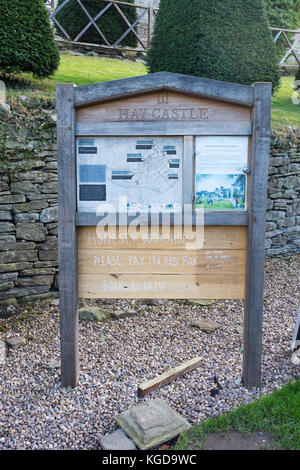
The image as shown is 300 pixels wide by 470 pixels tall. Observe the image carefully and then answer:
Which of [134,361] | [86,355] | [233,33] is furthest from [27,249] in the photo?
[233,33]

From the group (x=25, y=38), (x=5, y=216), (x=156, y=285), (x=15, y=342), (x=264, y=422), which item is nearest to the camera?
(x=264, y=422)

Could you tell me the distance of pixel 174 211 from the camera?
112 inches

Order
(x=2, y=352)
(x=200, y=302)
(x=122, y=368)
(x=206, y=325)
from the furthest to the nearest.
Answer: (x=200, y=302)
(x=206, y=325)
(x=2, y=352)
(x=122, y=368)

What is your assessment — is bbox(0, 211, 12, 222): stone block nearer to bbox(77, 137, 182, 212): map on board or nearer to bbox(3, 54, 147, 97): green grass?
bbox(77, 137, 182, 212): map on board

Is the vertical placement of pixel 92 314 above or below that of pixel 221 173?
below

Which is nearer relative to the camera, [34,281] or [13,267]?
[13,267]

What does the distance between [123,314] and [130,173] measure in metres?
2.02

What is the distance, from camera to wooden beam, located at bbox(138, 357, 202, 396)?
2969 millimetres

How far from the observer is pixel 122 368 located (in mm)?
3332

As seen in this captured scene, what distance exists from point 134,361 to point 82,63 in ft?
28.1

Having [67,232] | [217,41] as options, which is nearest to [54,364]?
[67,232]

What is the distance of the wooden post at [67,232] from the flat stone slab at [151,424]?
0.58 m

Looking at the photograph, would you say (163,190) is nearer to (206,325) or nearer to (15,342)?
(206,325)

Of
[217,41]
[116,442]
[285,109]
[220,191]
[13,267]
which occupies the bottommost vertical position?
[116,442]
